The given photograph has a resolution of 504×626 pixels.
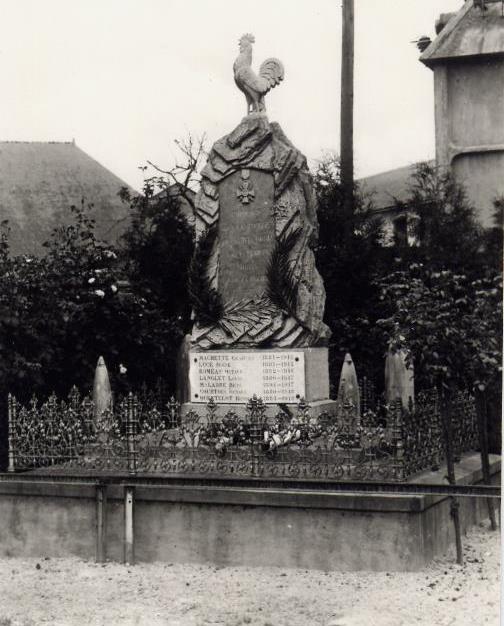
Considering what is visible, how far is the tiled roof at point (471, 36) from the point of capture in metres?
18.4

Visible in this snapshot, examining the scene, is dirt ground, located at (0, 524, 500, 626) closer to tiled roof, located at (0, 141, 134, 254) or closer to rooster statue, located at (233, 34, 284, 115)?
rooster statue, located at (233, 34, 284, 115)

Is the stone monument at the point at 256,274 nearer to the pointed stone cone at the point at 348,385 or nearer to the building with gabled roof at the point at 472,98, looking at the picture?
the pointed stone cone at the point at 348,385

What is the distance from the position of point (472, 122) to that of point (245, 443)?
491 inches

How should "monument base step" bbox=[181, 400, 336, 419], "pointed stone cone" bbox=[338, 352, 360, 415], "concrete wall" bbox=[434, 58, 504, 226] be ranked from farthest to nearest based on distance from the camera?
"concrete wall" bbox=[434, 58, 504, 226] < "pointed stone cone" bbox=[338, 352, 360, 415] < "monument base step" bbox=[181, 400, 336, 419]

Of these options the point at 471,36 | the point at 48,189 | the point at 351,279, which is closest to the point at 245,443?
the point at 351,279

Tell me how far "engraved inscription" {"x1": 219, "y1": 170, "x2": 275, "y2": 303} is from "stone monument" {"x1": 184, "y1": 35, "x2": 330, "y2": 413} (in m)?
0.01

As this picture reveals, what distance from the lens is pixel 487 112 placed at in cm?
1881

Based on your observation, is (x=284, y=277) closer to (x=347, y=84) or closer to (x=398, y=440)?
(x=398, y=440)

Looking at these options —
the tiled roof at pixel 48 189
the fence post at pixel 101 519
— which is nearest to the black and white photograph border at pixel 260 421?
the fence post at pixel 101 519

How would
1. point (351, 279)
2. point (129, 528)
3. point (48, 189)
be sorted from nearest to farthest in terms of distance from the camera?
point (129, 528)
point (351, 279)
point (48, 189)

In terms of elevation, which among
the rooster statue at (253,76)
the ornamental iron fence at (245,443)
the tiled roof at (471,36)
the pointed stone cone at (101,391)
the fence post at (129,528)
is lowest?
the fence post at (129,528)

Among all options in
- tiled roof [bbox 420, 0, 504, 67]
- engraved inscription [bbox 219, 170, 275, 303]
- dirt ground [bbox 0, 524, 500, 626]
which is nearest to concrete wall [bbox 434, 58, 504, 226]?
tiled roof [bbox 420, 0, 504, 67]

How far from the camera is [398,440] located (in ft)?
25.3

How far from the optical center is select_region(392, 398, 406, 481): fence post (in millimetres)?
7621
